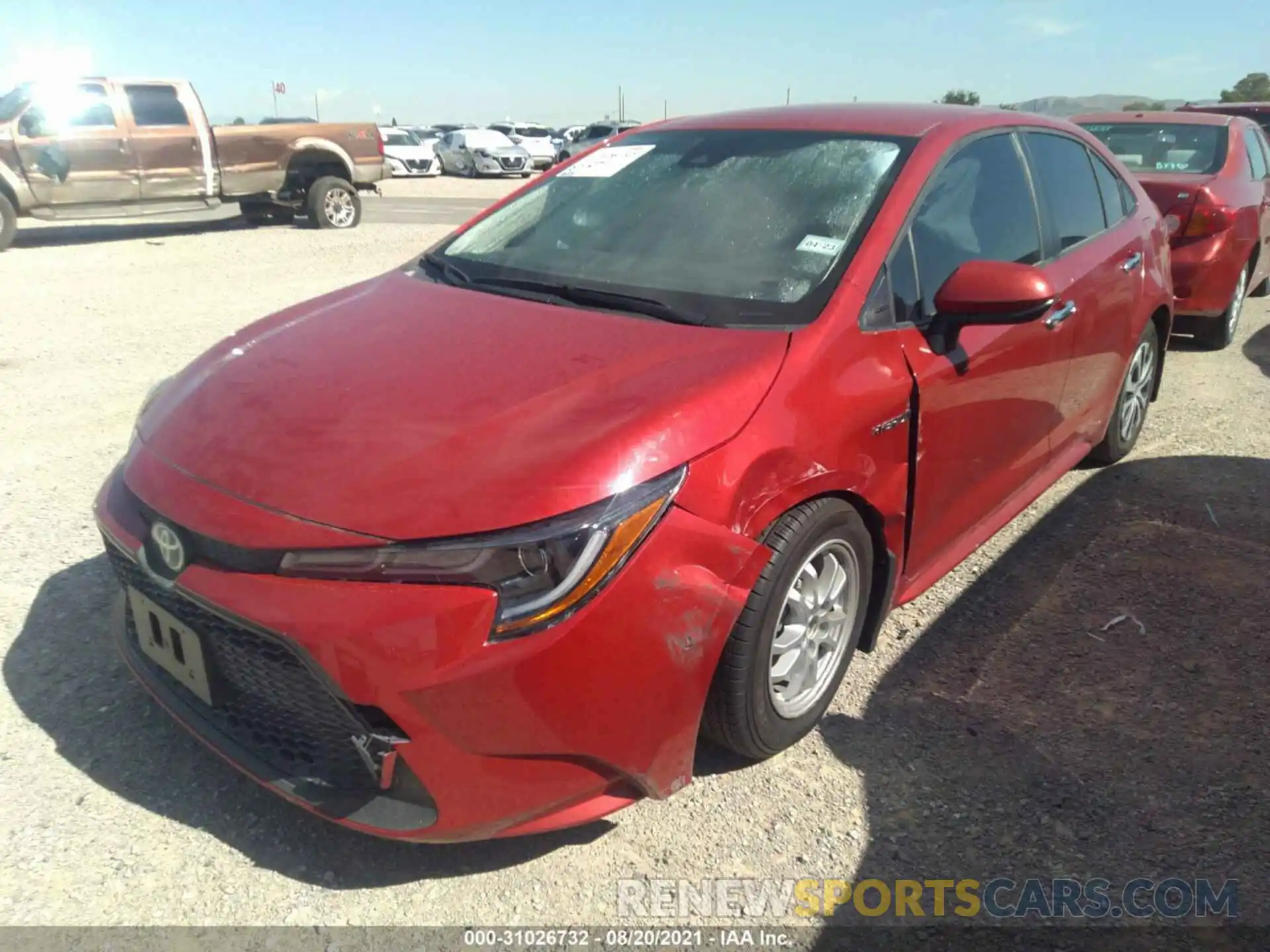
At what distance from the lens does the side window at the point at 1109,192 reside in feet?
13.0

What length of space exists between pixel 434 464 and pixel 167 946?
1.16m

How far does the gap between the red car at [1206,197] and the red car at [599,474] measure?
354 cm

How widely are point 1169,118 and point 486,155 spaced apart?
22101mm

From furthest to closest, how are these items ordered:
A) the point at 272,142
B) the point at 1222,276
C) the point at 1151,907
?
1. the point at 272,142
2. the point at 1222,276
3. the point at 1151,907

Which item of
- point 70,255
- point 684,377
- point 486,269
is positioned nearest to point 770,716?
point 684,377

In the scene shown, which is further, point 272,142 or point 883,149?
point 272,142

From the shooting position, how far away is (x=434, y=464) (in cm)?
197

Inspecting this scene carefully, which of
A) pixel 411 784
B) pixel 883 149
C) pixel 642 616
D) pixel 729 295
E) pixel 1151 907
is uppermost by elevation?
pixel 883 149

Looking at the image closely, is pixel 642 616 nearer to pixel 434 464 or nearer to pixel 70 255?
pixel 434 464

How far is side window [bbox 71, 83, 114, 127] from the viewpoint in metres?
11.9

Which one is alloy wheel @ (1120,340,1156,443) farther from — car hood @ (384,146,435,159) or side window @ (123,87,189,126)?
car hood @ (384,146,435,159)

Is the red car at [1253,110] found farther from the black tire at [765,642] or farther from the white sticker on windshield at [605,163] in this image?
the black tire at [765,642]

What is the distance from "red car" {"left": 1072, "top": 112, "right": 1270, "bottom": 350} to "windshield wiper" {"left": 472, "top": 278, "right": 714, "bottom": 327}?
16.1 feet

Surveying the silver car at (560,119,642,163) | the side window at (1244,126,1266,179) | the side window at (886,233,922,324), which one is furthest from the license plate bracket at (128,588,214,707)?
the silver car at (560,119,642,163)
